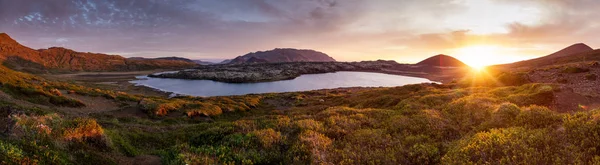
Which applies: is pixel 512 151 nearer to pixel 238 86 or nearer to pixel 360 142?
pixel 360 142

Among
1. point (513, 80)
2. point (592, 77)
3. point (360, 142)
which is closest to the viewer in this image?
point (360, 142)

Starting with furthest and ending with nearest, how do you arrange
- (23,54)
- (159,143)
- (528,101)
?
1. (23,54)
2. (528,101)
3. (159,143)

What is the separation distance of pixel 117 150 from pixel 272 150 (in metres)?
6.03

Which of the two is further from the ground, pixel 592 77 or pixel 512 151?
pixel 592 77

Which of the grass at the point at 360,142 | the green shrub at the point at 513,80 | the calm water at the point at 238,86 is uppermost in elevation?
the green shrub at the point at 513,80

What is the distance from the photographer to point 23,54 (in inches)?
7077

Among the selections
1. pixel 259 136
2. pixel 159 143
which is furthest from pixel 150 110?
pixel 259 136

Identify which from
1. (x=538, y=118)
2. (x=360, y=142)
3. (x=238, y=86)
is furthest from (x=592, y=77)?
(x=238, y=86)

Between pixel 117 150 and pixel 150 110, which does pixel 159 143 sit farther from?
pixel 150 110

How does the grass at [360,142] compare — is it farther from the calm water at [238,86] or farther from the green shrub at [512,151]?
the calm water at [238,86]

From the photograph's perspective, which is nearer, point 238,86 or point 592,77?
point 592,77

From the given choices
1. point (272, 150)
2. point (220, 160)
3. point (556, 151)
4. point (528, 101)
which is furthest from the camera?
point (528, 101)

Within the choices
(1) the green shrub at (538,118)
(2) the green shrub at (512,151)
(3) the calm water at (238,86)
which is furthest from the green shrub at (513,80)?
(3) the calm water at (238,86)

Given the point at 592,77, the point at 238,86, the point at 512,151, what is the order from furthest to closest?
the point at 238,86
the point at 592,77
the point at 512,151
